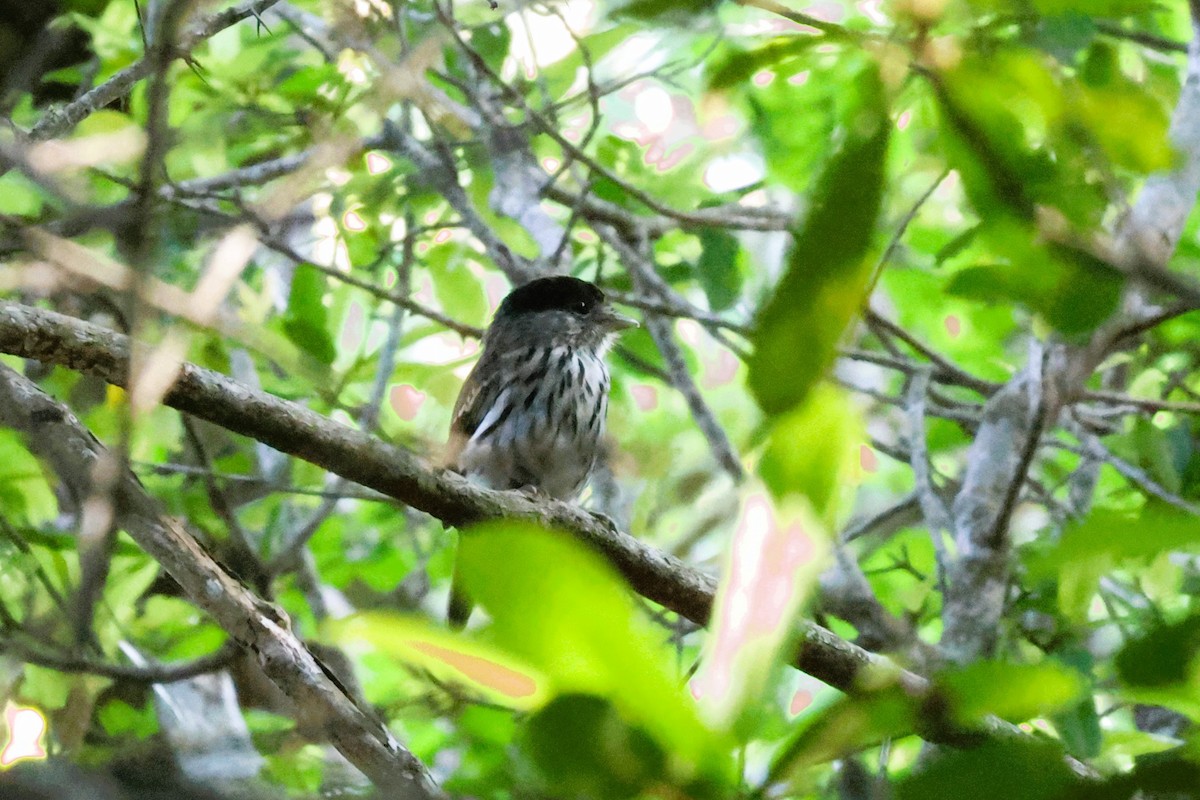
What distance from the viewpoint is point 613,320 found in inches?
176

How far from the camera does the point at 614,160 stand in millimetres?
4250

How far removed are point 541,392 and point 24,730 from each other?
80.8 inches

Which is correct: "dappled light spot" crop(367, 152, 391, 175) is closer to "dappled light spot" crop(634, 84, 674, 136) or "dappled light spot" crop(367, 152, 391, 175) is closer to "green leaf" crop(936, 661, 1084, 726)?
"dappled light spot" crop(634, 84, 674, 136)

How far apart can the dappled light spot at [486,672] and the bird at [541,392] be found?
3504 mm

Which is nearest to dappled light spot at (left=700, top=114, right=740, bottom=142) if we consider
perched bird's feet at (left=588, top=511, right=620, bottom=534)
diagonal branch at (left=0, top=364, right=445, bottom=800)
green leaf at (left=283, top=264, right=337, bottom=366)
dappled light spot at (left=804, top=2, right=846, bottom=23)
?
dappled light spot at (left=804, top=2, right=846, bottom=23)

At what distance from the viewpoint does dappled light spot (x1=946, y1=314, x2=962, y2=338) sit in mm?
5154

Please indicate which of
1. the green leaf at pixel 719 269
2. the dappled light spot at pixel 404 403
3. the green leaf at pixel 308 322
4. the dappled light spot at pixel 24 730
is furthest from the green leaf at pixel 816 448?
the dappled light spot at pixel 404 403

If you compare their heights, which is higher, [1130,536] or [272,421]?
[272,421]

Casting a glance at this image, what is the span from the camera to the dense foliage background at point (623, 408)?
624 millimetres

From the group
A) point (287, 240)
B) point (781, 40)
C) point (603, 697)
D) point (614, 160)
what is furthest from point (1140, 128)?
point (614, 160)

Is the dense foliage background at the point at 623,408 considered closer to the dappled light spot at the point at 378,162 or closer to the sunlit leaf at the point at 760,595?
the sunlit leaf at the point at 760,595

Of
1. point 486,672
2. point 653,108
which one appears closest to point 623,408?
point 653,108

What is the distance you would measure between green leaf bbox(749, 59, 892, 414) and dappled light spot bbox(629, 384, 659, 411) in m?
5.37

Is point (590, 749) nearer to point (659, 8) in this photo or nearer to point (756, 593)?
point (756, 593)
